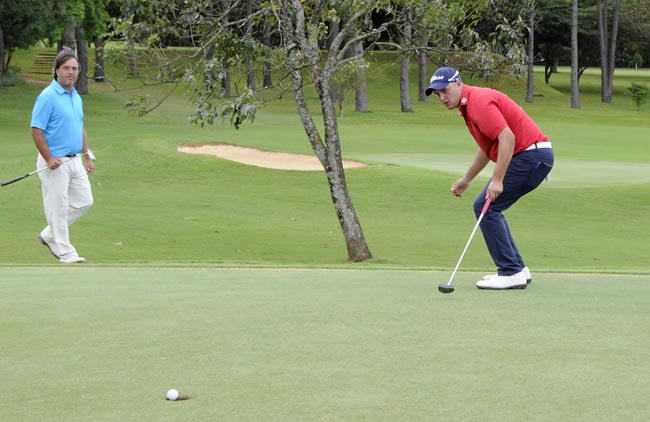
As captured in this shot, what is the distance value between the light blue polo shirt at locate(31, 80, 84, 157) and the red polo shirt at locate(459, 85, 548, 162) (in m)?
4.95

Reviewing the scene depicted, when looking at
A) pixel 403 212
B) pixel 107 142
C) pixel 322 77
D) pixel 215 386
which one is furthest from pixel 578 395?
pixel 107 142

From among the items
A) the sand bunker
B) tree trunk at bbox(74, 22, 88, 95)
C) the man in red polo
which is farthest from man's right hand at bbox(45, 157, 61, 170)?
tree trunk at bbox(74, 22, 88, 95)

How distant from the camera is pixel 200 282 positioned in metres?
8.06

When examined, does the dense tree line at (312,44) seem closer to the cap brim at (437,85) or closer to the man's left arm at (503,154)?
the cap brim at (437,85)

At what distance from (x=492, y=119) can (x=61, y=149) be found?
539 cm

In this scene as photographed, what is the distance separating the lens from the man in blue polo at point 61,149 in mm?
10969

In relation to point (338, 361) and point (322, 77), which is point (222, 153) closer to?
point (322, 77)

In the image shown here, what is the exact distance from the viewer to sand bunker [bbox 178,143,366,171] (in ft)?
76.8

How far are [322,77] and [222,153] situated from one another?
1096cm

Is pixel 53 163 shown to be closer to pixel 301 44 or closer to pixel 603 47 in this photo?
pixel 301 44

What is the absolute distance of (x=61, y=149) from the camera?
36.4 feet

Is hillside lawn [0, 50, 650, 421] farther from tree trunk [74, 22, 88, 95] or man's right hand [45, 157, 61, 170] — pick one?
tree trunk [74, 22, 88, 95]

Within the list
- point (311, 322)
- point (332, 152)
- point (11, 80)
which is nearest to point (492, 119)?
point (311, 322)

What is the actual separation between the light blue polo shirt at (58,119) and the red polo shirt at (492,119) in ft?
16.3
